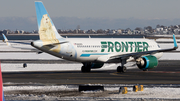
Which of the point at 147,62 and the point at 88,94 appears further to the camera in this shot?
the point at 147,62

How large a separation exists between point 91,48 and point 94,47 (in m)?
0.50

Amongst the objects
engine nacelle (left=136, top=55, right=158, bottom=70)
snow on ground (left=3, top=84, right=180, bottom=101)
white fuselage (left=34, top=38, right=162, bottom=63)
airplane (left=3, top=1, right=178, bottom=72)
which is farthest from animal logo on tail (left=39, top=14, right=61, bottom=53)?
snow on ground (left=3, top=84, right=180, bottom=101)

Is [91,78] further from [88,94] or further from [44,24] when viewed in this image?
[88,94]

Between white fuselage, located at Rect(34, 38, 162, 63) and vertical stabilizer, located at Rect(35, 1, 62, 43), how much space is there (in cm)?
125

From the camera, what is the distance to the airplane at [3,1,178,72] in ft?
109

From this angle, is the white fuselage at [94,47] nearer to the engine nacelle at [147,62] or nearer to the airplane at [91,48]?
the airplane at [91,48]

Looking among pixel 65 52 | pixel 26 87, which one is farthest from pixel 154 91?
pixel 65 52

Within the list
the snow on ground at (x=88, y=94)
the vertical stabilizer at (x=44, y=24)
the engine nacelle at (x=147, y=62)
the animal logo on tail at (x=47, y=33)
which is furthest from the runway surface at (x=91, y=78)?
the vertical stabilizer at (x=44, y=24)

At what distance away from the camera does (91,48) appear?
3594 centimetres

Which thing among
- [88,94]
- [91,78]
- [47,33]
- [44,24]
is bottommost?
[91,78]

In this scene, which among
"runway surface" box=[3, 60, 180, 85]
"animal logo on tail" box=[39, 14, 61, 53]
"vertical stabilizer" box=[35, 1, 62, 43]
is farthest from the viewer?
"vertical stabilizer" box=[35, 1, 62, 43]

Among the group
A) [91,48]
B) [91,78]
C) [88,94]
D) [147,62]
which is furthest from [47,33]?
[88,94]

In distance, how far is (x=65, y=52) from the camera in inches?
1324

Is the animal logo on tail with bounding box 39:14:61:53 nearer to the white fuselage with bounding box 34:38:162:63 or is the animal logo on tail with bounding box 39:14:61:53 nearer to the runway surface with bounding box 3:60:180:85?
the white fuselage with bounding box 34:38:162:63
